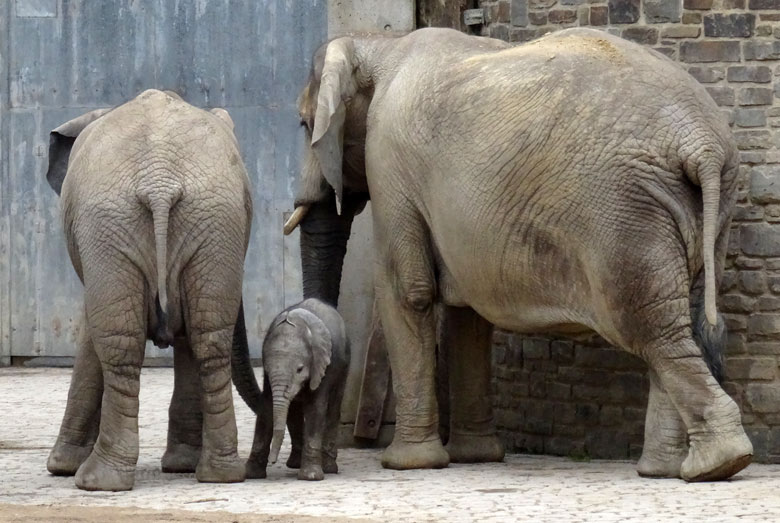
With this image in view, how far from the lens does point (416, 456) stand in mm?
10406

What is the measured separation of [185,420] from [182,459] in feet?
0.68

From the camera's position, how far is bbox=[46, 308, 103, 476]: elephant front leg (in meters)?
10.1

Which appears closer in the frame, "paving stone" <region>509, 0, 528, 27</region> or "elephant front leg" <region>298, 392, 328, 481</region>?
"elephant front leg" <region>298, 392, 328, 481</region>

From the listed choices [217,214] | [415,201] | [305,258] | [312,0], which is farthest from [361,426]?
[312,0]

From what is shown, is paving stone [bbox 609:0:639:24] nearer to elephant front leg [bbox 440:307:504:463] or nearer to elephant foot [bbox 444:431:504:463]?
elephant front leg [bbox 440:307:504:463]

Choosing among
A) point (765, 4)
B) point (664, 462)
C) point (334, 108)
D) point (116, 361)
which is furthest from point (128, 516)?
point (765, 4)

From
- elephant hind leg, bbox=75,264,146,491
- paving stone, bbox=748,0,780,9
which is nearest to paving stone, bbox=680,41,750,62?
paving stone, bbox=748,0,780,9

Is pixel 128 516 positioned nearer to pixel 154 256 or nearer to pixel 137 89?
Answer: pixel 154 256

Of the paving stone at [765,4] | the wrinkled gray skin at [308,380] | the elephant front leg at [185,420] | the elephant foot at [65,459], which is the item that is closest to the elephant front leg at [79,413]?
the elephant foot at [65,459]

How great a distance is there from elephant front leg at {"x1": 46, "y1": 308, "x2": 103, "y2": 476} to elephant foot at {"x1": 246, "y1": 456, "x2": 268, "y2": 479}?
0.87 m

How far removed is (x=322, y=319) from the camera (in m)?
10.1

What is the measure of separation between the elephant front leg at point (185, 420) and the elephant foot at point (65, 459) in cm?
47

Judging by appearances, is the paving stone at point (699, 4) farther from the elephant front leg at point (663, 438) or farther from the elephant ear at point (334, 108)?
the elephant front leg at point (663, 438)

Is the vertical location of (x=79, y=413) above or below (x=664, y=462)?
above
